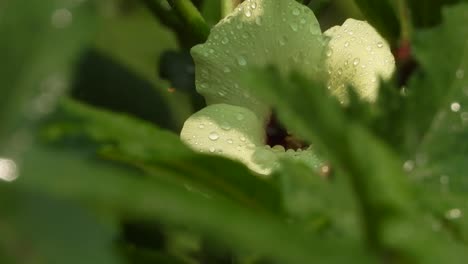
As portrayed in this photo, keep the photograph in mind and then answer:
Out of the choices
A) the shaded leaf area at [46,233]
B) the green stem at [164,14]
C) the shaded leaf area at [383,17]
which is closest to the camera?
the shaded leaf area at [46,233]

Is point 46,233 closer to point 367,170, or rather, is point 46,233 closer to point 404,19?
point 367,170

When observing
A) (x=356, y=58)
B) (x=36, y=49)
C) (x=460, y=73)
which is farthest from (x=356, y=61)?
(x=36, y=49)

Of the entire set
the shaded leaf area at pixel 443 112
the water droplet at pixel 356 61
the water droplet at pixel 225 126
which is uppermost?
the water droplet at pixel 356 61

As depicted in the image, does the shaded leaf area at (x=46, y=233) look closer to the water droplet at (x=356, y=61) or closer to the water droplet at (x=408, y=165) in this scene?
the water droplet at (x=408, y=165)

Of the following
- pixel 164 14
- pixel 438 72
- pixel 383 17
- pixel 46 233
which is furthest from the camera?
pixel 164 14

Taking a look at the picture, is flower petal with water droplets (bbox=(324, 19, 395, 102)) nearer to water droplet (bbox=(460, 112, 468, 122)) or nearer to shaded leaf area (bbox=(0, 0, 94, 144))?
water droplet (bbox=(460, 112, 468, 122))

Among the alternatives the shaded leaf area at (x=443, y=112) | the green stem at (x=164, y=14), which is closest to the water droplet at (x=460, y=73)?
the shaded leaf area at (x=443, y=112)
